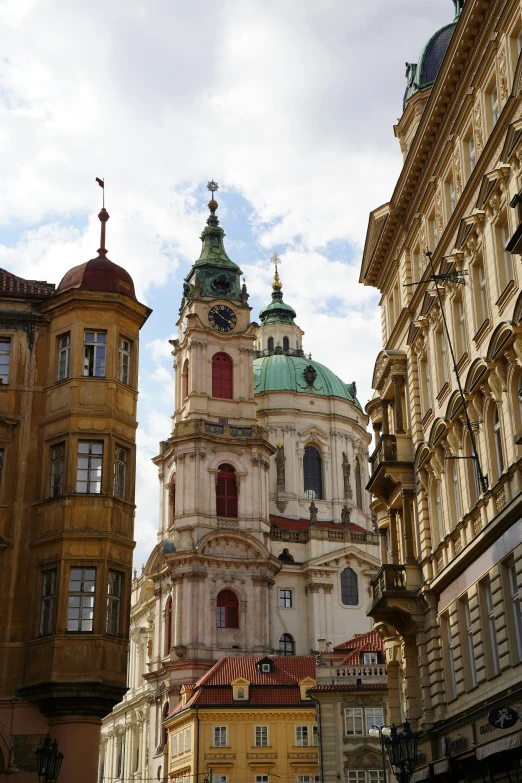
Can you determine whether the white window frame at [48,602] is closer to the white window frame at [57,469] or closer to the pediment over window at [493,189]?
the white window frame at [57,469]

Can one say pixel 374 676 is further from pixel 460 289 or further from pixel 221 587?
pixel 460 289

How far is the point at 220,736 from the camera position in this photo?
5650 centimetres

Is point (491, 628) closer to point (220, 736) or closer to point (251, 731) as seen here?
point (251, 731)

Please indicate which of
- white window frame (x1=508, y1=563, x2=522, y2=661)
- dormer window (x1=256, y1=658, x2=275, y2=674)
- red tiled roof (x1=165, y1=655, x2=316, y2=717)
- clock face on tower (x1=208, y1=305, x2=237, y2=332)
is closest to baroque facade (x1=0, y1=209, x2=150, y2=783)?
white window frame (x1=508, y1=563, x2=522, y2=661)

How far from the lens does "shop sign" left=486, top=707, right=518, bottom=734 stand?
20859mm

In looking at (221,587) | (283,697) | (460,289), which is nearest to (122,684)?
(460,289)

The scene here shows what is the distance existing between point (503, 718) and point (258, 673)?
40120 mm

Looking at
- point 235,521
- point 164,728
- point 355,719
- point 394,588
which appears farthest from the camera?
point 235,521

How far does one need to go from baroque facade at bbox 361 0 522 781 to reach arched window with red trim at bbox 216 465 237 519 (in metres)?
38.7

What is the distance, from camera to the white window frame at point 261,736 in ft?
184

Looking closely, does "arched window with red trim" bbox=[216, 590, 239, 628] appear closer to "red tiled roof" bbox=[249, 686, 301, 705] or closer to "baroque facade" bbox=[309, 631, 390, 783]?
"red tiled roof" bbox=[249, 686, 301, 705]

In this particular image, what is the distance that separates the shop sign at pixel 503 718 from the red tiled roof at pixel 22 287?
17.5m

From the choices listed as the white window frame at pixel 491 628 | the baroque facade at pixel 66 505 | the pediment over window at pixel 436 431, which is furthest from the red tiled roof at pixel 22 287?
the white window frame at pixel 491 628

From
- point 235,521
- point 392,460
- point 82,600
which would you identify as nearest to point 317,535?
point 235,521
